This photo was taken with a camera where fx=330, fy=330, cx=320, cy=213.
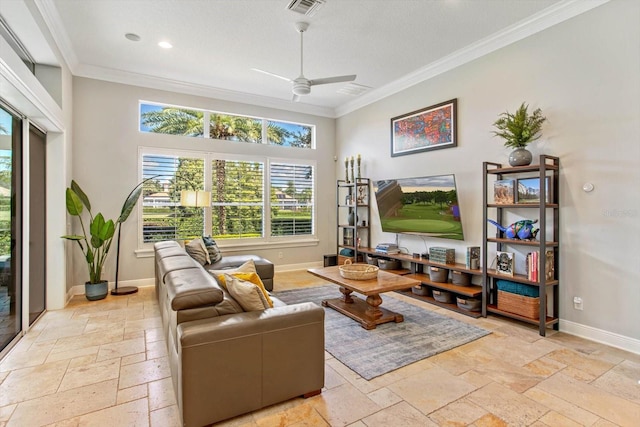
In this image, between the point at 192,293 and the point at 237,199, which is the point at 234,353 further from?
the point at 237,199

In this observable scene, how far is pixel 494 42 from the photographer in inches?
160

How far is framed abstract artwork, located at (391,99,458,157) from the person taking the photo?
4.70 m

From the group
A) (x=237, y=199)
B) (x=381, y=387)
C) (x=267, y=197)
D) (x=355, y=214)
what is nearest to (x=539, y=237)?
(x=381, y=387)

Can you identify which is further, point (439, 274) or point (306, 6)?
point (439, 274)

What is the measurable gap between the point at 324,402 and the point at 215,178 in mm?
4518

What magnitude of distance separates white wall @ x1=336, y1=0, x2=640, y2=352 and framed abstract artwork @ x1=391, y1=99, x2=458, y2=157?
0.45m

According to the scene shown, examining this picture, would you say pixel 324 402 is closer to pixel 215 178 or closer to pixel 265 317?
pixel 265 317

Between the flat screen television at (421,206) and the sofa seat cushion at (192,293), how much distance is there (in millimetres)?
3469

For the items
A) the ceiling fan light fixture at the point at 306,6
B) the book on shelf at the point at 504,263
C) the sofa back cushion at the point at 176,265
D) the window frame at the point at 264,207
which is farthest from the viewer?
the window frame at the point at 264,207

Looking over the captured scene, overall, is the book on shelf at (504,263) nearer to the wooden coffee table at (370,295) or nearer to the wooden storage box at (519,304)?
the wooden storage box at (519,304)

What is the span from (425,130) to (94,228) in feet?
16.4

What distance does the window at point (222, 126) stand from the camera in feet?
18.0

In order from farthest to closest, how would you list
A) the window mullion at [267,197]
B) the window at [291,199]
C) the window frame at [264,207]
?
the window at [291,199]
the window mullion at [267,197]
the window frame at [264,207]

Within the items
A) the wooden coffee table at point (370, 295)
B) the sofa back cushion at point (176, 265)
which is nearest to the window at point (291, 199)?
the wooden coffee table at point (370, 295)
